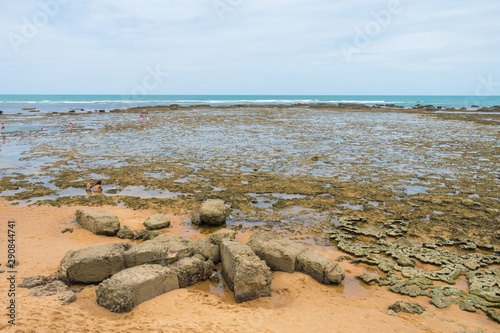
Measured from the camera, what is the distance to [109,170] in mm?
18188

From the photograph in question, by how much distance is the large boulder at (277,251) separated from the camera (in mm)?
8464

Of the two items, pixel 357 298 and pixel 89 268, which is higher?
pixel 89 268

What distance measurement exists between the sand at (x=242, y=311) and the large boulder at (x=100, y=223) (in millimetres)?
1370

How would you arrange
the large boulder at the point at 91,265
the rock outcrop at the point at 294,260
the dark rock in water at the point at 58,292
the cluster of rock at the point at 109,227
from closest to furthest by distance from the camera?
the dark rock in water at the point at 58,292
the large boulder at the point at 91,265
the rock outcrop at the point at 294,260
the cluster of rock at the point at 109,227

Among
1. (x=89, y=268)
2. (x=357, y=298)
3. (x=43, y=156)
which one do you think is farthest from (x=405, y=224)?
(x=43, y=156)

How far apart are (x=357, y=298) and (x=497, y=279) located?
4.06 meters

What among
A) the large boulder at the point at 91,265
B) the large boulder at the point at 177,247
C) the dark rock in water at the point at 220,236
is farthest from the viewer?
the dark rock in water at the point at 220,236

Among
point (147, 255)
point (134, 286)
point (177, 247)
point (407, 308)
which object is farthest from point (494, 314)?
point (147, 255)

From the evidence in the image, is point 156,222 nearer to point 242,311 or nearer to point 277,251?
point 277,251

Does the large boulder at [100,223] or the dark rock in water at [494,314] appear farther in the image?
the large boulder at [100,223]

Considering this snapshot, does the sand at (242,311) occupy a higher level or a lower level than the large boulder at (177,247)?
lower

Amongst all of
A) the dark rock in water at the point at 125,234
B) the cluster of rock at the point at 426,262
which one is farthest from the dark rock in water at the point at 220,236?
the cluster of rock at the point at 426,262

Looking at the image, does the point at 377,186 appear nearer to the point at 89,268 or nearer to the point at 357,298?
the point at 357,298

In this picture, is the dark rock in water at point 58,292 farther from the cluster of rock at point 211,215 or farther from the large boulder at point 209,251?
the cluster of rock at point 211,215
